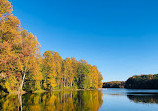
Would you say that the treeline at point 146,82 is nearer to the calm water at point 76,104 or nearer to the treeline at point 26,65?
the treeline at point 26,65

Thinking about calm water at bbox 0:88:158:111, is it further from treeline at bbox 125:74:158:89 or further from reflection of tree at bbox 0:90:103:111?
treeline at bbox 125:74:158:89

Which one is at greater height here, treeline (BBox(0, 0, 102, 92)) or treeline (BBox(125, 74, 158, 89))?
treeline (BBox(0, 0, 102, 92))

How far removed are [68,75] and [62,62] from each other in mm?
6701

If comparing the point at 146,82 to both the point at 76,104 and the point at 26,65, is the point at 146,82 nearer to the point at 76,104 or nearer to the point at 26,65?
the point at 26,65

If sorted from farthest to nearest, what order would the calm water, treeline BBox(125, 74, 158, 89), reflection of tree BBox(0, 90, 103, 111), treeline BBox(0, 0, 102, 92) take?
treeline BBox(125, 74, 158, 89) < treeline BBox(0, 0, 102, 92) < the calm water < reflection of tree BBox(0, 90, 103, 111)

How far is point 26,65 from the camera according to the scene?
1459 inches

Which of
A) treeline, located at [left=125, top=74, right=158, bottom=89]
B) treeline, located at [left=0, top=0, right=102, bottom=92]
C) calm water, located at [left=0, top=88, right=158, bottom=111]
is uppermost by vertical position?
treeline, located at [left=0, top=0, right=102, bottom=92]

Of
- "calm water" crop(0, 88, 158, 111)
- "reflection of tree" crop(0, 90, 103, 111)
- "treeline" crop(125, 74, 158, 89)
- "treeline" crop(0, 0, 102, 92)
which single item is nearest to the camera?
"reflection of tree" crop(0, 90, 103, 111)

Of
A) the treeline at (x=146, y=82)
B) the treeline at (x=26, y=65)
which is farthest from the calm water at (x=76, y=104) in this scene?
the treeline at (x=146, y=82)

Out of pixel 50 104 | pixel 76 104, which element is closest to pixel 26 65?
pixel 50 104

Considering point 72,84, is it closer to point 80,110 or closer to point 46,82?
point 46,82

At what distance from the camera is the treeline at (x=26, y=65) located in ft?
69.6

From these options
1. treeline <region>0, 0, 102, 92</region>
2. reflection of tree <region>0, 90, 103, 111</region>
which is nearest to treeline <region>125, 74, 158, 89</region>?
treeline <region>0, 0, 102, 92</region>

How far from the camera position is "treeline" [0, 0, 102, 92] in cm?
2120
